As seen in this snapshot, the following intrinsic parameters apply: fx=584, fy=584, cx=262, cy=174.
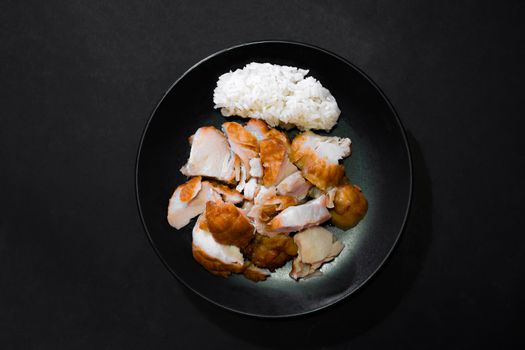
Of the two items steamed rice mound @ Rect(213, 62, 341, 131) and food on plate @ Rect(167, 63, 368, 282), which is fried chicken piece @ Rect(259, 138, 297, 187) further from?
steamed rice mound @ Rect(213, 62, 341, 131)

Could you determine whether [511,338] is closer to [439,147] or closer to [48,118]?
[439,147]

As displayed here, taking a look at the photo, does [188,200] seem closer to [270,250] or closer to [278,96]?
[270,250]

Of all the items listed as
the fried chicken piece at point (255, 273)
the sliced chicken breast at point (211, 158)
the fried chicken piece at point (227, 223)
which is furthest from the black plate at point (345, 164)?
the fried chicken piece at point (227, 223)

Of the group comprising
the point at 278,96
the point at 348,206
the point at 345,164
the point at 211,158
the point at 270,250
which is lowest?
the point at 270,250

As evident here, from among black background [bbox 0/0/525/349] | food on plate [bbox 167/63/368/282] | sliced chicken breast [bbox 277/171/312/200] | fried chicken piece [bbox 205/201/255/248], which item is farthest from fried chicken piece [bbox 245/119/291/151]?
black background [bbox 0/0/525/349]

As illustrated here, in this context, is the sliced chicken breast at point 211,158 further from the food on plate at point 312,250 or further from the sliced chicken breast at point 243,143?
the food on plate at point 312,250

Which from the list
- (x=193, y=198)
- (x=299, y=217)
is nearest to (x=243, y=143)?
(x=193, y=198)

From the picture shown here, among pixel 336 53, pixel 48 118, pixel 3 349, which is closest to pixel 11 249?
pixel 3 349
